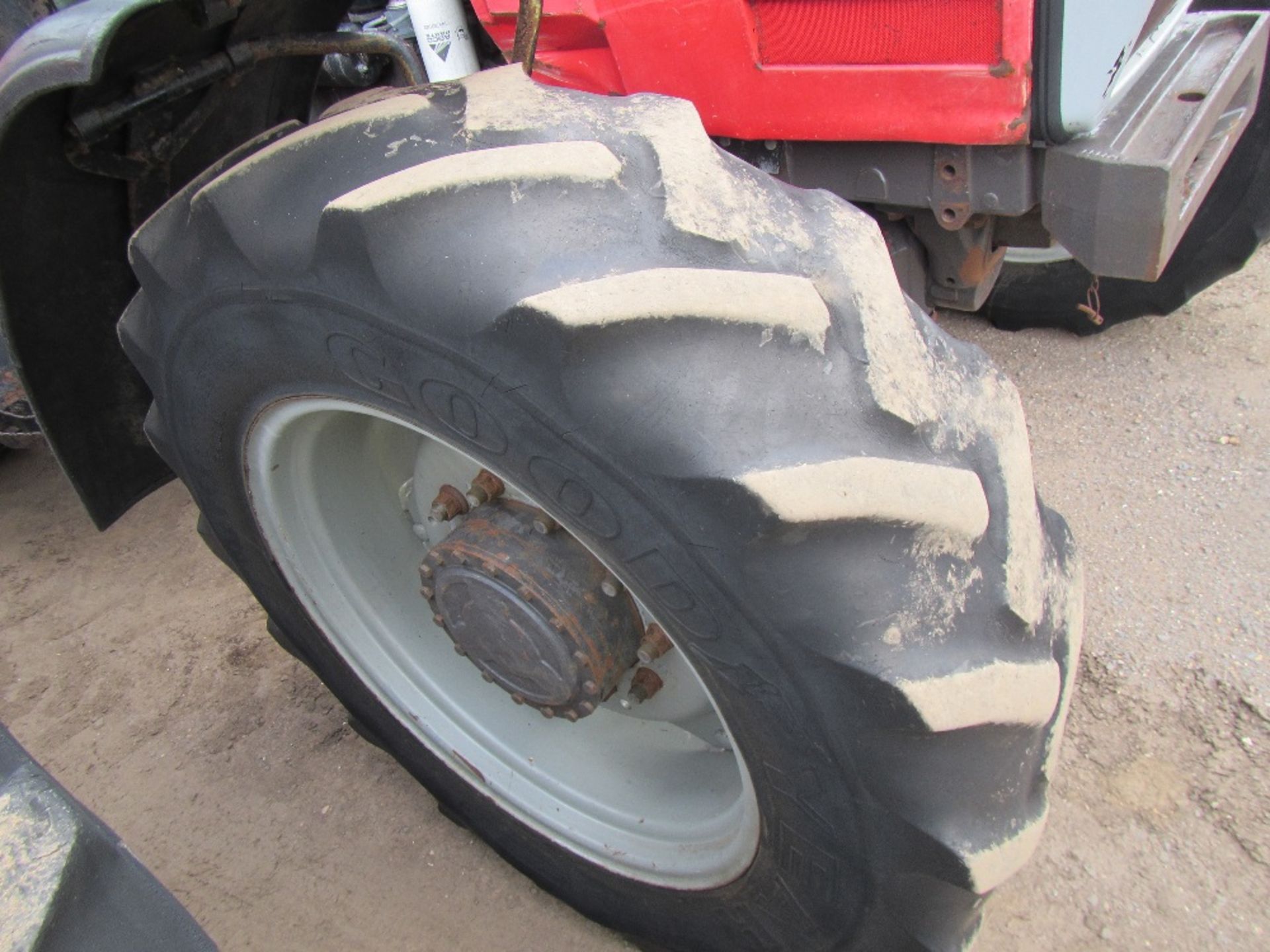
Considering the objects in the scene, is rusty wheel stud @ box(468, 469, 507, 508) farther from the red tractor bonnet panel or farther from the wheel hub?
the red tractor bonnet panel

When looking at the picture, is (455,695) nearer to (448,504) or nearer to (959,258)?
(448,504)

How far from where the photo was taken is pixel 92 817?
2.14ft

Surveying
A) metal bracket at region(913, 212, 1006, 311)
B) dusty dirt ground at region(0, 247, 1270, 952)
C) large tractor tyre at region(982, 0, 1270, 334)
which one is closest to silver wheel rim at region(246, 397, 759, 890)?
dusty dirt ground at region(0, 247, 1270, 952)

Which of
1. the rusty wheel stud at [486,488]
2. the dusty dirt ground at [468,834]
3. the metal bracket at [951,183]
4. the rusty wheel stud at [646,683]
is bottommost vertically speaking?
the dusty dirt ground at [468,834]

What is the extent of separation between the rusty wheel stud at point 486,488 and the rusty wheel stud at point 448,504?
0.07 m

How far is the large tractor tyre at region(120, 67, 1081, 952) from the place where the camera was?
73 centimetres

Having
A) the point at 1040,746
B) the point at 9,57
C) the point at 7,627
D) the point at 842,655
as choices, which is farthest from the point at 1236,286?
the point at 7,627

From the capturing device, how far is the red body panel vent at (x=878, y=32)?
99cm

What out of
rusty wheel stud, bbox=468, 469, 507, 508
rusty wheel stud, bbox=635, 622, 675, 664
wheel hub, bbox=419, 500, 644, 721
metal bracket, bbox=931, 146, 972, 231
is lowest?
rusty wheel stud, bbox=635, 622, 675, 664

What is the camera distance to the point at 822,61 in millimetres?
1085

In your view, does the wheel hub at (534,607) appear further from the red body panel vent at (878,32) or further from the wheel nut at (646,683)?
the red body panel vent at (878,32)

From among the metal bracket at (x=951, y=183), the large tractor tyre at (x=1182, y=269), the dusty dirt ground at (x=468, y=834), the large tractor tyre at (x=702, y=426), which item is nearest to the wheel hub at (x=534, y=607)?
the large tractor tyre at (x=702, y=426)

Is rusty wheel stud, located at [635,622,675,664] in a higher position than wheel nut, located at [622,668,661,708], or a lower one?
higher

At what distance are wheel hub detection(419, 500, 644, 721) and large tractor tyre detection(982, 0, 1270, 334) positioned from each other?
4.05 ft
